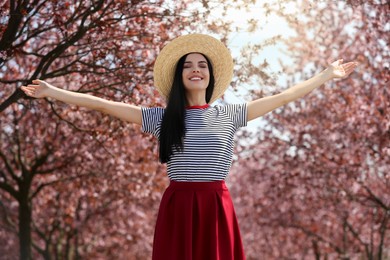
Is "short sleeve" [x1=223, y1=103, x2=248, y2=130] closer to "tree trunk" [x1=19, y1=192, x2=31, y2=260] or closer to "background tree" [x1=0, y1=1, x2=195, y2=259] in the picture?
"background tree" [x1=0, y1=1, x2=195, y2=259]

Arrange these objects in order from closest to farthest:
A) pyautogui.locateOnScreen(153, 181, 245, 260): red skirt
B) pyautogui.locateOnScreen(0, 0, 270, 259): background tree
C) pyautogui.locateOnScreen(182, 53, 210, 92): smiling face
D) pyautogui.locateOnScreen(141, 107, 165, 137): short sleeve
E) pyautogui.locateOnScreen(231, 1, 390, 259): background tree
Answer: pyautogui.locateOnScreen(153, 181, 245, 260): red skirt
pyautogui.locateOnScreen(141, 107, 165, 137): short sleeve
pyautogui.locateOnScreen(182, 53, 210, 92): smiling face
pyautogui.locateOnScreen(0, 0, 270, 259): background tree
pyautogui.locateOnScreen(231, 1, 390, 259): background tree

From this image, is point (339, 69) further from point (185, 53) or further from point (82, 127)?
point (82, 127)

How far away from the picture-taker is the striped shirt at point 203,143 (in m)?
5.26

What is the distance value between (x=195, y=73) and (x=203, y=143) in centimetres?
69

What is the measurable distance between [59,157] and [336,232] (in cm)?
1030

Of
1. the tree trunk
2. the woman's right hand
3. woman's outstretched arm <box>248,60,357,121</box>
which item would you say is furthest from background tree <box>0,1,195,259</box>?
woman's outstretched arm <box>248,60,357,121</box>

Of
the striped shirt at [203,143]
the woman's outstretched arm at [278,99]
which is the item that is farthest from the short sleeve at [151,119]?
the woman's outstretched arm at [278,99]

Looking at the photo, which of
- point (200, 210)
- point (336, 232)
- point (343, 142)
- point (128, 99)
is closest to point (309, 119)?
point (343, 142)

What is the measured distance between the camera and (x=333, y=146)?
17.3 metres

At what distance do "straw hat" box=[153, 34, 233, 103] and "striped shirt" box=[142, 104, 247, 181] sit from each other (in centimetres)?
41

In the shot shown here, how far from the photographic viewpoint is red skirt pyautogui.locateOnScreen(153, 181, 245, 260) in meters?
5.18

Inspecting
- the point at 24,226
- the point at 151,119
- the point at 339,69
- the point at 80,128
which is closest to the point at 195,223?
the point at 151,119

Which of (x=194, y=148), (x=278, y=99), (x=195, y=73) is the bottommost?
(x=194, y=148)

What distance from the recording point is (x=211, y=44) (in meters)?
5.89
